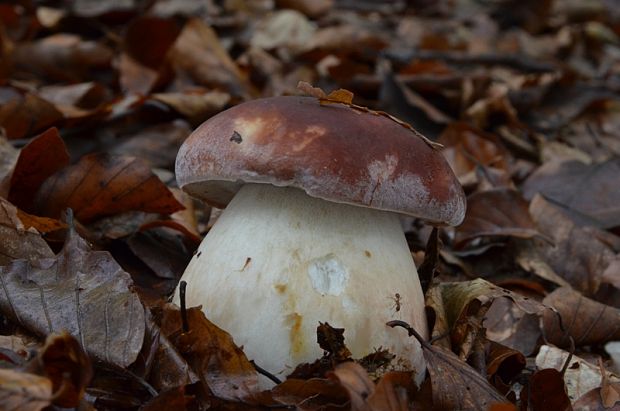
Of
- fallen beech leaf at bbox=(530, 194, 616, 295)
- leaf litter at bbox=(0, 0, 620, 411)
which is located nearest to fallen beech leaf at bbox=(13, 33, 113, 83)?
leaf litter at bbox=(0, 0, 620, 411)

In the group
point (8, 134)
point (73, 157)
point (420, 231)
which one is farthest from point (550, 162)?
point (8, 134)

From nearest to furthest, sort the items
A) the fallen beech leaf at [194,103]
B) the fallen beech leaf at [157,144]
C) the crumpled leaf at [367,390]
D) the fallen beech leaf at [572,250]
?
the crumpled leaf at [367,390], the fallen beech leaf at [572,250], the fallen beech leaf at [157,144], the fallen beech leaf at [194,103]

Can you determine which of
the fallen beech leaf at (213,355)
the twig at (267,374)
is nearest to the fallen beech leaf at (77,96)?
the fallen beech leaf at (213,355)

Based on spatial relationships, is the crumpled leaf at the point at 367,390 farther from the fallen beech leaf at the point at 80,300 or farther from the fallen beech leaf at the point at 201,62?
the fallen beech leaf at the point at 201,62

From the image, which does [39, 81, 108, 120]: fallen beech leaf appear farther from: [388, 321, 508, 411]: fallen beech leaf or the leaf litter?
[388, 321, 508, 411]: fallen beech leaf

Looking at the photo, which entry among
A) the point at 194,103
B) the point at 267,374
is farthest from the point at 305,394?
the point at 194,103
